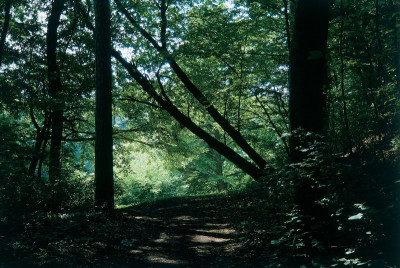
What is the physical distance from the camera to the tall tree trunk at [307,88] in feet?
13.4

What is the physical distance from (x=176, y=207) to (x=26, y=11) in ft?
33.2

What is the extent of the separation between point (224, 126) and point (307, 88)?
20.4 ft

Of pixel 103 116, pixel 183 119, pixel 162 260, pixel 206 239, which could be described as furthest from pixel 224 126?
pixel 162 260

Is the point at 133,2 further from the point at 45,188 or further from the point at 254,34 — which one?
the point at 45,188

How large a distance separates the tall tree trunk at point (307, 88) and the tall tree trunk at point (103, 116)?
17.8 feet

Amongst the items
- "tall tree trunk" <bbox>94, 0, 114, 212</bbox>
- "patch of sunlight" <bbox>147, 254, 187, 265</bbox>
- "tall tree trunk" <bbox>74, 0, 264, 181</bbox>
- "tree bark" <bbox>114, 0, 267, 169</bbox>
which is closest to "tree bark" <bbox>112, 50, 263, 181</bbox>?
"tall tree trunk" <bbox>74, 0, 264, 181</bbox>

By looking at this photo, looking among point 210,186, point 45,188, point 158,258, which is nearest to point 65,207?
point 45,188

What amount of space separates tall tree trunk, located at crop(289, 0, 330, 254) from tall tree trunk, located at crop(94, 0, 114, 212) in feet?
17.8

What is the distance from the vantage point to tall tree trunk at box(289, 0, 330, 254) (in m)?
4.08

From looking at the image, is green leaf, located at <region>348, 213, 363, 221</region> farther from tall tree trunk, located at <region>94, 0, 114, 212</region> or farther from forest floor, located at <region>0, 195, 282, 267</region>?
tall tree trunk, located at <region>94, 0, 114, 212</region>

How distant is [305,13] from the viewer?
4.15 m

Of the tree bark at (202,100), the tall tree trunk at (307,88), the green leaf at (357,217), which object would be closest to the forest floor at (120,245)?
the tall tree trunk at (307,88)

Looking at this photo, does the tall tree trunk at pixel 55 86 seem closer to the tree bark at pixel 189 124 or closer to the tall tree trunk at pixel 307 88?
the tree bark at pixel 189 124

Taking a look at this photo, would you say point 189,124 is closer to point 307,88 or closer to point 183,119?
point 183,119
